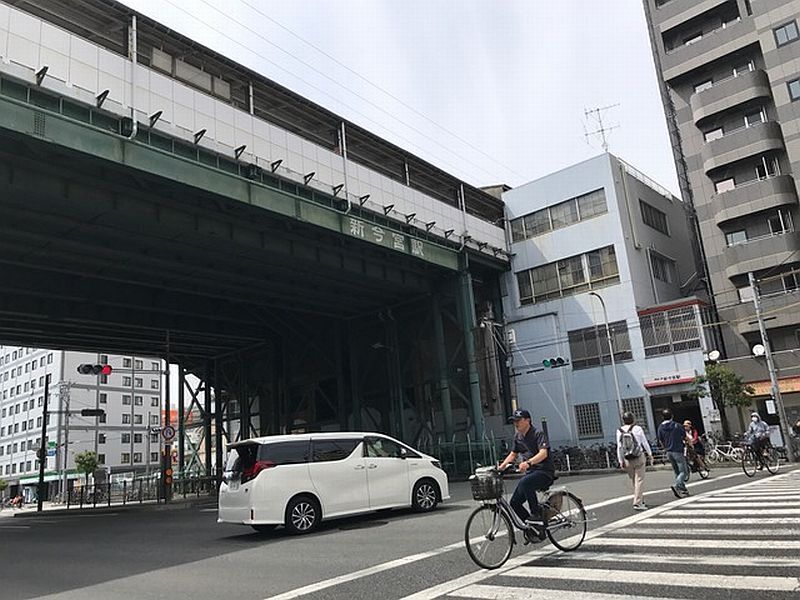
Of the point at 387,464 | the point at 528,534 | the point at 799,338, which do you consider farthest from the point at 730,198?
the point at 528,534

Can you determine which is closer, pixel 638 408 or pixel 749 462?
pixel 749 462

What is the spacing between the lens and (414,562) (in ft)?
25.3

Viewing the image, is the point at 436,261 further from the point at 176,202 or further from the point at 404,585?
the point at 404,585

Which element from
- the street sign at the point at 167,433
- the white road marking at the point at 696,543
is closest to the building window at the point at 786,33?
the white road marking at the point at 696,543

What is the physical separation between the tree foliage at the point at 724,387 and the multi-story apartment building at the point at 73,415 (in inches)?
2650

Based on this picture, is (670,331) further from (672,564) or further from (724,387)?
(672,564)

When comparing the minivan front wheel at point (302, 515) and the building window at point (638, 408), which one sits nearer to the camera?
the minivan front wheel at point (302, 515)

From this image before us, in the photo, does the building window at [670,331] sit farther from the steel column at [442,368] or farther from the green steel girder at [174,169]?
the green steel girder at [174,169]

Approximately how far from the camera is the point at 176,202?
22.5 m

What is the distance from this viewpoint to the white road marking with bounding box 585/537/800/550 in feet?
23.0

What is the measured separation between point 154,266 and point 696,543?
82.1 ft

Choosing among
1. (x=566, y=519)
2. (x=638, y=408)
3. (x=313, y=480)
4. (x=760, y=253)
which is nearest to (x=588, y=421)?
(x=638, y=408)

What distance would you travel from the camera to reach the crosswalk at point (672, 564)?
18.0 feet

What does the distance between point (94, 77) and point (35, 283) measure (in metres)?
13.0
